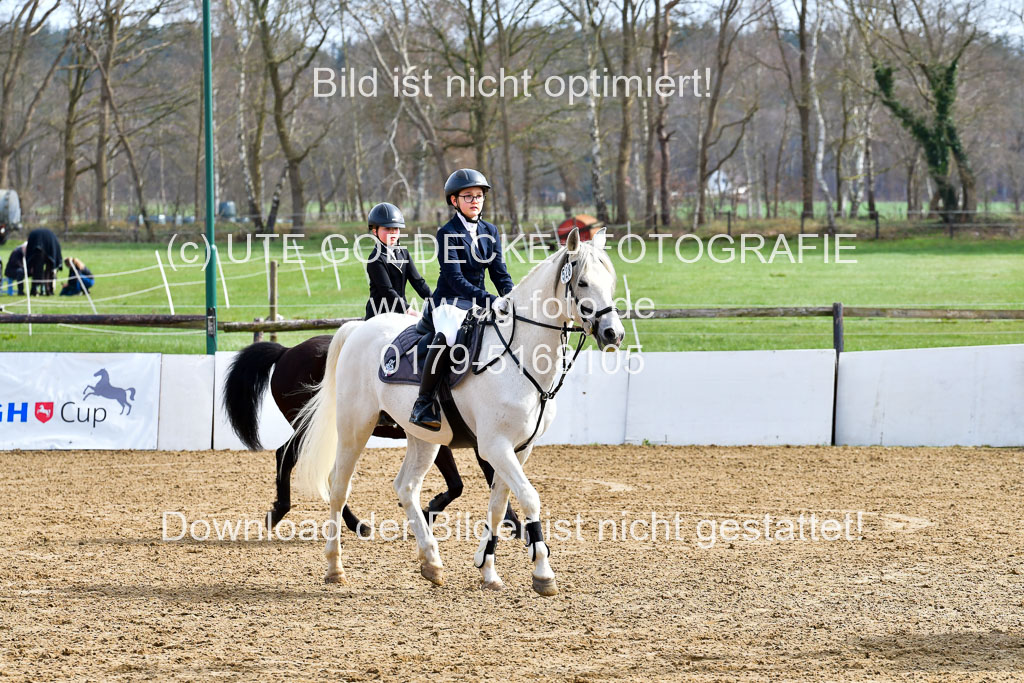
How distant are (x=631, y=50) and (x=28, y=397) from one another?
25590mm

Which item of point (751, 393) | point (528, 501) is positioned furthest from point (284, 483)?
point (751, 393)

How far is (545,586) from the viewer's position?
5609mm

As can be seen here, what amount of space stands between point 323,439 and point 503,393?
1.74 meters

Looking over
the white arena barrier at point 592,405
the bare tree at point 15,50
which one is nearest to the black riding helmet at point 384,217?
the white arena barrier at point 592,405

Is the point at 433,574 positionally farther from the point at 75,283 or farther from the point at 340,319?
the point at 75,283

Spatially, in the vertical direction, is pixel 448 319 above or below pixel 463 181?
below

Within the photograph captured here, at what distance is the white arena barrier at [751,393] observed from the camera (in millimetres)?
11820

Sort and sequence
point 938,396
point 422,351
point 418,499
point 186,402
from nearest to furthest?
1. point 422,351
2. point 418,499
3. point 938,396
4. point 186,402

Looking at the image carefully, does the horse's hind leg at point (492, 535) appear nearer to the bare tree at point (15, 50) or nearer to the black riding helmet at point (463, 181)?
the black riding helmet at point (463, 181)

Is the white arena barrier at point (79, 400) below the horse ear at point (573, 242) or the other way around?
below

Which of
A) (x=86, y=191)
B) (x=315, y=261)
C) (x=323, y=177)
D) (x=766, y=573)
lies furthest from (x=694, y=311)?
(x=86, y=191)

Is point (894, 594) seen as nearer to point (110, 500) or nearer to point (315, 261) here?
point (110, 500)

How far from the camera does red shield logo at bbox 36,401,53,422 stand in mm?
11477

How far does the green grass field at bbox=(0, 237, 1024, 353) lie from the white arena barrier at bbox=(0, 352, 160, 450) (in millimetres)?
3907
